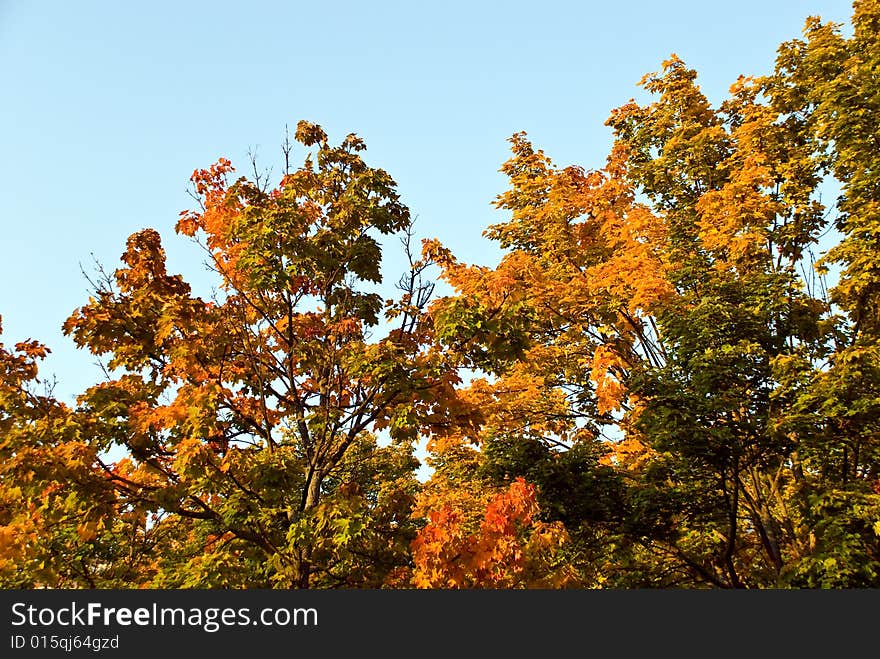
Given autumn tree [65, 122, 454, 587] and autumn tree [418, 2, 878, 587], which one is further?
autumn tree [418, 2, 878, 587]

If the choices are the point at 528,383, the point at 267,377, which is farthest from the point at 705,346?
the point at 267,377

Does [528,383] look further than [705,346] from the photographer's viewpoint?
Yes

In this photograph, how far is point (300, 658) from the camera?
6.67 m

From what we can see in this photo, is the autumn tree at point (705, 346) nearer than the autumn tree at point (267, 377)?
No

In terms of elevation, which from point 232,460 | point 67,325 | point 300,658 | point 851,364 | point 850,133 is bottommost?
point 300,658

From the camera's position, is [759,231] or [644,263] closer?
[644,263]

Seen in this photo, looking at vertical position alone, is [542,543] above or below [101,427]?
below

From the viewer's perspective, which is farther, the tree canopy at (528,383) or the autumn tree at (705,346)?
the autumn tree at (705,346)

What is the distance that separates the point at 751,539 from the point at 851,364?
7.34 m

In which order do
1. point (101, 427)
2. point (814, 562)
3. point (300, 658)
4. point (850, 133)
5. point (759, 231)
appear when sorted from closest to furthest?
point (300, 658) → point (101, 427) → point (814, 562) → point (850, 133) → point (759, 231)

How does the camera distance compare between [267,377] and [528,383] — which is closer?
[267,377]

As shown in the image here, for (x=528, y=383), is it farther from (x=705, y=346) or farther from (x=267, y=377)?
(x=267, y=377)

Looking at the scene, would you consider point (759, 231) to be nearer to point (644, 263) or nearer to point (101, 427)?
point (644, 263)

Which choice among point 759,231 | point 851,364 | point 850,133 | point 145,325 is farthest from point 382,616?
point 850,133
